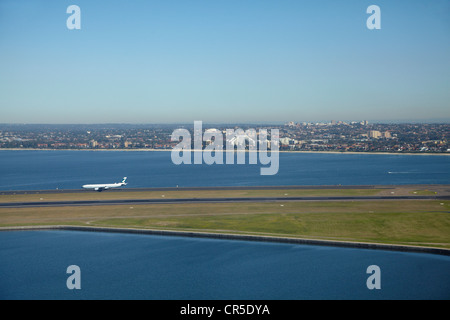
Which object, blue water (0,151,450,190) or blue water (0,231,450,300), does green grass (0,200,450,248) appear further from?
blue water (0,151,450,190)

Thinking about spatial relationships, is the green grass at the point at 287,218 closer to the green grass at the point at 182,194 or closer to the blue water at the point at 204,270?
the blue water at the point at 204,270

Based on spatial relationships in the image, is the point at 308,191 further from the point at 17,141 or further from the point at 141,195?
the point at 17,141

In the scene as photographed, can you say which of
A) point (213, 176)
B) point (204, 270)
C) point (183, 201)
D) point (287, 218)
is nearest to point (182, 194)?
point (183, 201)

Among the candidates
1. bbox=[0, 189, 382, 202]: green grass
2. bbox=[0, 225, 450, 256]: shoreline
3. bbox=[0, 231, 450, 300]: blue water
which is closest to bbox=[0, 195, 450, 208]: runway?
bbox=[0, 189, 382, 202]: green grass

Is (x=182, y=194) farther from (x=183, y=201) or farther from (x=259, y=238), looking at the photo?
(x=259, y=238)

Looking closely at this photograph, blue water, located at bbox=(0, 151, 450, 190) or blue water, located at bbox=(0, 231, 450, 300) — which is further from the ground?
blue water, located at bbox=(0, 151, 450, 190)

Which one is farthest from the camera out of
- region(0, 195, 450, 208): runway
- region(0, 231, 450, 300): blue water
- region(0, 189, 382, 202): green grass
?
region(0, 189, 382, 202): green grass

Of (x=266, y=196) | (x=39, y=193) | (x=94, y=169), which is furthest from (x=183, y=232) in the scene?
(x=94, y=169)
